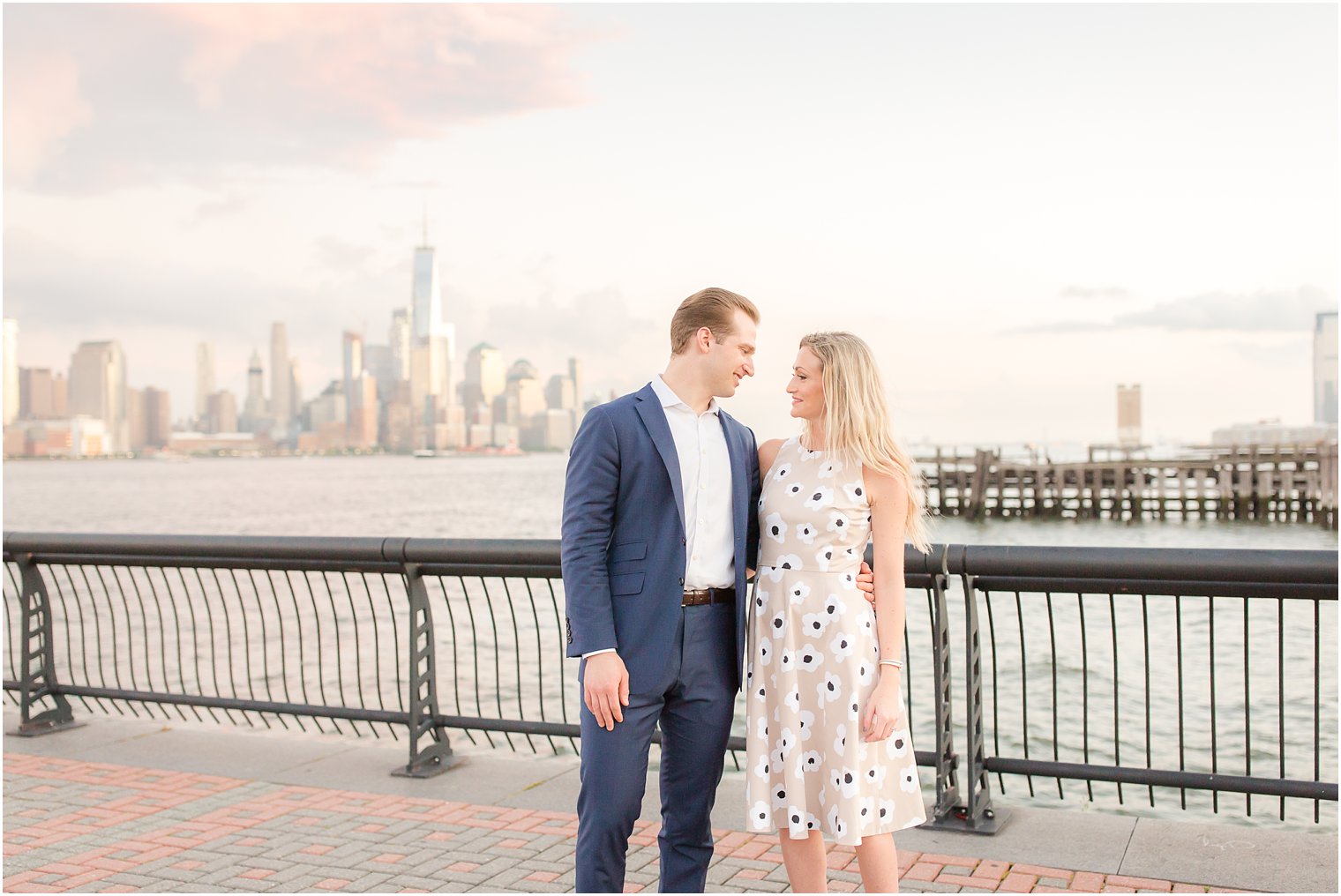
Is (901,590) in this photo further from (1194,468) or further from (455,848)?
(1194,468)

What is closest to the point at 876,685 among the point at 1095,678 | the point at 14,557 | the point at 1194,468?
the point at 14,557

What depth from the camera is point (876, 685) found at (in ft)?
11.2

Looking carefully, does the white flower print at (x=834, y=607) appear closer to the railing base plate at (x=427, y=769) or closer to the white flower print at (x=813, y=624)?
the white flower print at (x=813, y=624)

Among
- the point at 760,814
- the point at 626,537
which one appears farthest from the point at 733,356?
the point at 760,814

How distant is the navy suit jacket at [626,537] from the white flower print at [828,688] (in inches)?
19.2

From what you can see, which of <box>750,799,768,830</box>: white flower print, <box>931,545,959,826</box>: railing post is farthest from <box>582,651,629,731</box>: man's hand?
<box>931,545,959,826</box>: railing post

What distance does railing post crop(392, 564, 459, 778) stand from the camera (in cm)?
612

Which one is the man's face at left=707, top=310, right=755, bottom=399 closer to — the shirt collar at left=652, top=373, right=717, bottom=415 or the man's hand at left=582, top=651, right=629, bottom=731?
the shirt collar at left=652, top=373, right=717, bottom=415

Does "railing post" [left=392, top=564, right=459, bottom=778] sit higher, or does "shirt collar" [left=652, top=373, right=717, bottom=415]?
"shirt collar" [left=652, top=373, right=717, bottom=415]

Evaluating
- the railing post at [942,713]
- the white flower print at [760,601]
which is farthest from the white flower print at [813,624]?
the railing post at [942,713]

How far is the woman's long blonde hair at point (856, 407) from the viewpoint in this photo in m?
3.34

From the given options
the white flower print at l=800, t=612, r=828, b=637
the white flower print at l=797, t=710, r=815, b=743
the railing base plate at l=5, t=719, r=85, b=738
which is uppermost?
the white flower print at l=800, t=612, r=828, b=637

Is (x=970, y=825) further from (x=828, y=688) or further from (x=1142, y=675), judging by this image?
(x=1142, y=675)

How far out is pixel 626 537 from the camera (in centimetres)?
339
